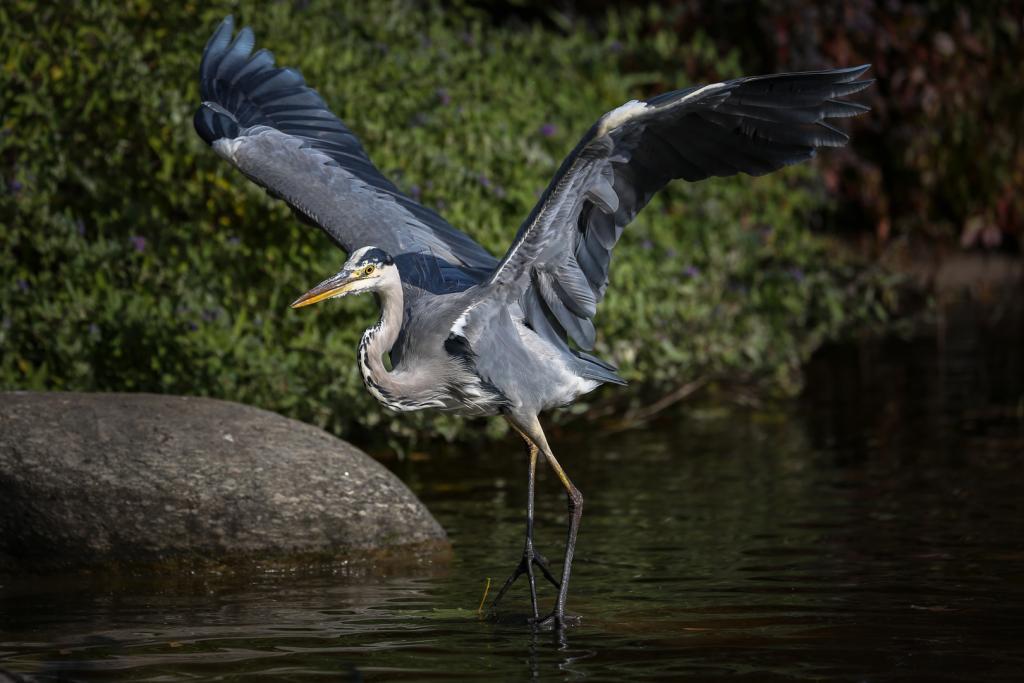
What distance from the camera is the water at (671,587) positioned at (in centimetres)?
498

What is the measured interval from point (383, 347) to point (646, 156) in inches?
46.8

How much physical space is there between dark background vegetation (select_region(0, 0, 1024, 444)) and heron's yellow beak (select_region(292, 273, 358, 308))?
1.96m

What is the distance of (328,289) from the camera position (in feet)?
19.0

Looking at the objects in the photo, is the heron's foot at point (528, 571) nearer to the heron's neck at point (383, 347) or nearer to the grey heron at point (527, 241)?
the grey heron at point (527, 241)

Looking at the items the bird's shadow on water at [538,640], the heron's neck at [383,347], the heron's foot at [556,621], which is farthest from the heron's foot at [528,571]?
the heron's neck at [383,347]

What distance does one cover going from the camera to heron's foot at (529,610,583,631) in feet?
18.1

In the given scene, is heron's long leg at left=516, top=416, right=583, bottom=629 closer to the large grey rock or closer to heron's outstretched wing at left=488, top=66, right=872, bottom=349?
heron's outstretched wing at left=488, top=66, right=872, bottom=349

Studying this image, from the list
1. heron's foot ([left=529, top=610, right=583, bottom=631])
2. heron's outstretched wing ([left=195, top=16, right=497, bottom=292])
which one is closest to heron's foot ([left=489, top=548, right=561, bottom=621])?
heron's foot ([left=529, top=610, right=583, bottom=631])

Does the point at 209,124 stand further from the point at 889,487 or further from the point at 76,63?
the point at 889,487

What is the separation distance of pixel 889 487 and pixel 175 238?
3.75 m

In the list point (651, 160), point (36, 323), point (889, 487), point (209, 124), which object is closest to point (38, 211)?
point (36, 323)

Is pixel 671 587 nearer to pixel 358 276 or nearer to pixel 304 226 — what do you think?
pixel 358 276

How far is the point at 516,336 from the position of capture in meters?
6.11

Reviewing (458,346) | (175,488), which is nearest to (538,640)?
(458,346)
